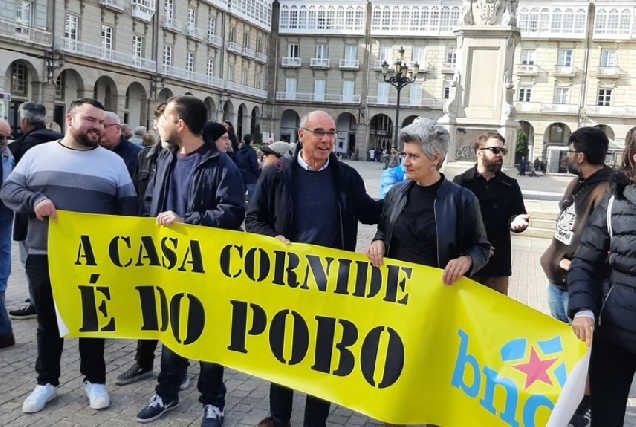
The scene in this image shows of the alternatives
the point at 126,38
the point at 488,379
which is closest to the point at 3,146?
the point at 488,379

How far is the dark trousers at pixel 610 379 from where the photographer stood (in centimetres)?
301

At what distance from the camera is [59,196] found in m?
4.19

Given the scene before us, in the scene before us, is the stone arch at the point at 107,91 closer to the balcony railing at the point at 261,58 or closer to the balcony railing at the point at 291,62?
the balcony railing at the point at 261,58

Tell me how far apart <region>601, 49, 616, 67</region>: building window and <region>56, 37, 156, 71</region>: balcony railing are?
119 feet

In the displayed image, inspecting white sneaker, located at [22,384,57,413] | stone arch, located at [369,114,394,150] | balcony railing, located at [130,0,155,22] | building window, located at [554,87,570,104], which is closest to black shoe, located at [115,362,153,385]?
white sneaker, located at [22,384,57,413]

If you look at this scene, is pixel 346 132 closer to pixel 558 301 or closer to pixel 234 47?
pixel 234 47

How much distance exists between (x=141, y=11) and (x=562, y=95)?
114 feet

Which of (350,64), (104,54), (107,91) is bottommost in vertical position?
(107,91)

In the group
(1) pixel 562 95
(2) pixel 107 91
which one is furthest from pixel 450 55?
(2) pixel 107 91

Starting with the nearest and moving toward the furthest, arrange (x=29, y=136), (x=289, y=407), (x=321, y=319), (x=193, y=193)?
(x=321, y=319), (x=289, y=407), (x=193, y=193), (x=29, y=136)

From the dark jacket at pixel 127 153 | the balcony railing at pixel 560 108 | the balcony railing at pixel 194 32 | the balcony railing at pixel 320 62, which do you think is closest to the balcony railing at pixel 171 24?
the balcony railing at pixel 194 32

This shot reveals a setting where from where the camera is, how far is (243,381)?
5.03 meters

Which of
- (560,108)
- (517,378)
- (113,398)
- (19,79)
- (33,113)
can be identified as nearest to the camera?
(517,378)

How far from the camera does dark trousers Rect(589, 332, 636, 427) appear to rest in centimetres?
301
